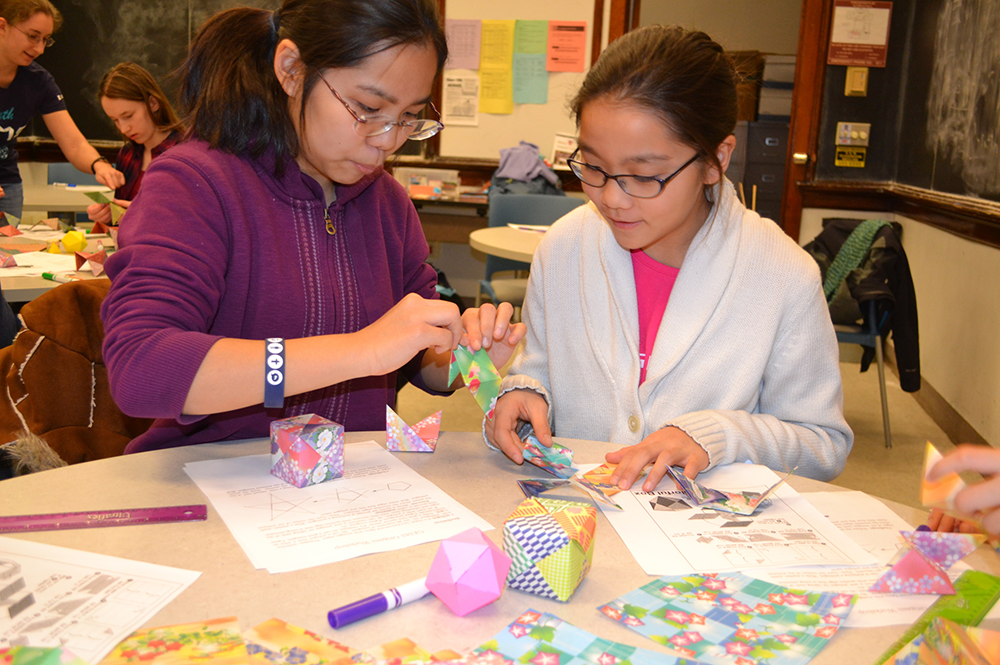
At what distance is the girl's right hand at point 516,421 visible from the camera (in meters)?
1.18

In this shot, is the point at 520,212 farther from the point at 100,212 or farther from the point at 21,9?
the point at 21,9

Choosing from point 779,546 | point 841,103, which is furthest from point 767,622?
point 841,103

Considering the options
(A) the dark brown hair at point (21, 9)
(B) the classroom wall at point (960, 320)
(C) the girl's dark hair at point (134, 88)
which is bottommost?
(B) the classroom wall at point (960, 320)

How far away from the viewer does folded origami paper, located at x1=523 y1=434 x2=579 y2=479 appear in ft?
3.73

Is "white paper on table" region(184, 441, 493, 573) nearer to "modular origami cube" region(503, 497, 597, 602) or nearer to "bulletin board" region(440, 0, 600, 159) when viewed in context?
"modular origami cube" region(503, 497, 597, 602)

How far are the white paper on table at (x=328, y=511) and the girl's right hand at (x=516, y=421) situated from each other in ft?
0.49

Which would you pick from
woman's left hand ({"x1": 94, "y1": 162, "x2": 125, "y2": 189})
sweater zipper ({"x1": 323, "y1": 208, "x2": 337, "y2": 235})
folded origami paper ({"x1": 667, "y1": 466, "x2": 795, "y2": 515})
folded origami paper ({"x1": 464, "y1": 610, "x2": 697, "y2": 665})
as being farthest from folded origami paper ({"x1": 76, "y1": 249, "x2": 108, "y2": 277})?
folded origami paper ({"x1": 464, "y1": 610, "x2": 697, "y2": 665})

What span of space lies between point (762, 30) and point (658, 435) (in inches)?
271

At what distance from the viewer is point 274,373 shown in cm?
103

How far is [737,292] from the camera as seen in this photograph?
1.41 metres

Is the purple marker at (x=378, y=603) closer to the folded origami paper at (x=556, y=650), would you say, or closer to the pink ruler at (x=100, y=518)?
the folded origami paper at (x=556, y=650)

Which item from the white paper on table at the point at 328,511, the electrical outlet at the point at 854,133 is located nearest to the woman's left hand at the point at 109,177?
the white paper on table at the point at 328,511

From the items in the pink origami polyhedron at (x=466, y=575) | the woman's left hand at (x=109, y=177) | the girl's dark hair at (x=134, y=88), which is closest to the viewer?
the pink origami polyhedron at (x=466, y=575)

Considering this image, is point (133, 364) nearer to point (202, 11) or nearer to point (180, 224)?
point (180, 224)
